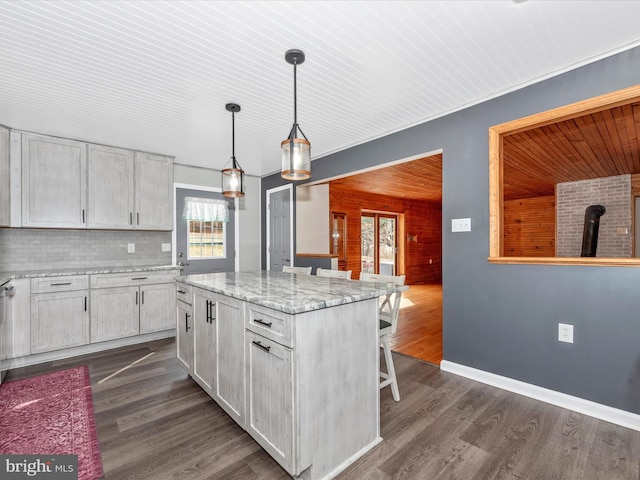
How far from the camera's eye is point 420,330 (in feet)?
13.5

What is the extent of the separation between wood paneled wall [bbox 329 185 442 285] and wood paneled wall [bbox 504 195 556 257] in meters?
1.93

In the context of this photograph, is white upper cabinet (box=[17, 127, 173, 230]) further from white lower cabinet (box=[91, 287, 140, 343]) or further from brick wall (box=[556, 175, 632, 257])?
brick wall (box=[556, 175, 632, 257])

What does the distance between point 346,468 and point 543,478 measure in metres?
0.99

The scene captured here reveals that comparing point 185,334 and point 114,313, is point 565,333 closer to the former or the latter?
point 185,334

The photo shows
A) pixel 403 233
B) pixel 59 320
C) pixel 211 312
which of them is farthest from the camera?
pixel 403 233

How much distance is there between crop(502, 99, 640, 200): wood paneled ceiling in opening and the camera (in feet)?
10.2

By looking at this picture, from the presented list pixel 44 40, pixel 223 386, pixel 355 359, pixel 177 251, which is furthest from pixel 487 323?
pixel 177 251

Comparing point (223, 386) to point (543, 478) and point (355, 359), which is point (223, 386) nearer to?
point (355, 359)

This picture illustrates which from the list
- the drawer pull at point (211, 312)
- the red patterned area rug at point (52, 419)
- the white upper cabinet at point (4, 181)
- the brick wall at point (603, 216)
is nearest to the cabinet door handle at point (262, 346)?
the drawer pull at point (211, 312)

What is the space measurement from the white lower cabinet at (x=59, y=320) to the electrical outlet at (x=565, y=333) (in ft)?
14.7

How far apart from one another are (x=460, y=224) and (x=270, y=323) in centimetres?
204

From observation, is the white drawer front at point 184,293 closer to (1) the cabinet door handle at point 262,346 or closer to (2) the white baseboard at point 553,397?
(1) the cabinet door handle at point 262,346

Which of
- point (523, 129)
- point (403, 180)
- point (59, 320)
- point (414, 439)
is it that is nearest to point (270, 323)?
point (414, 439)

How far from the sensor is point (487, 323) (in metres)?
2.59
